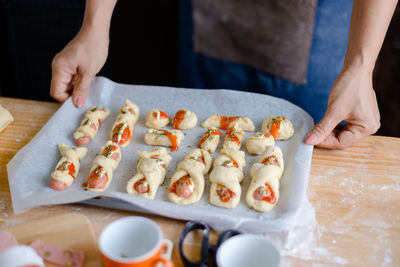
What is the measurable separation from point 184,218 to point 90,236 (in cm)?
28

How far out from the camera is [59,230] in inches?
47.0

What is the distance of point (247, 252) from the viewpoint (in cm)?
102

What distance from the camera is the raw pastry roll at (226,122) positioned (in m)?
1.73

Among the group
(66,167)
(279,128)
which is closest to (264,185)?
(279,128)

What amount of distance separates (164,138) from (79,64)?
1.82ft

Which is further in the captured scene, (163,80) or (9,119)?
(163,80)

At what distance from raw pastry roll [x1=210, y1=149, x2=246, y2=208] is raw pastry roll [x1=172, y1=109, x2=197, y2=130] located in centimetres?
32

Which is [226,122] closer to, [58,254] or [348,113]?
[348,113]

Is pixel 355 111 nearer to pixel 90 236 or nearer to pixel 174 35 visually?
pixel 90 236

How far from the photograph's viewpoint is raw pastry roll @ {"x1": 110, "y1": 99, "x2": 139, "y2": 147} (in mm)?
1645

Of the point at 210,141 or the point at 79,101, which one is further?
the point at 79,101

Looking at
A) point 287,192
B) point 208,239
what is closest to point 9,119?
point 208,239

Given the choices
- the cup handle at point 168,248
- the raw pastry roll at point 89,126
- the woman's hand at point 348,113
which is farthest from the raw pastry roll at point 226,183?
the raw pastry roll at point 89,126

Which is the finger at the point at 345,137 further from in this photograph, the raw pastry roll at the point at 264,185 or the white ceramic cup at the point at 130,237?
the white ceramic cup at the point at 130,237
